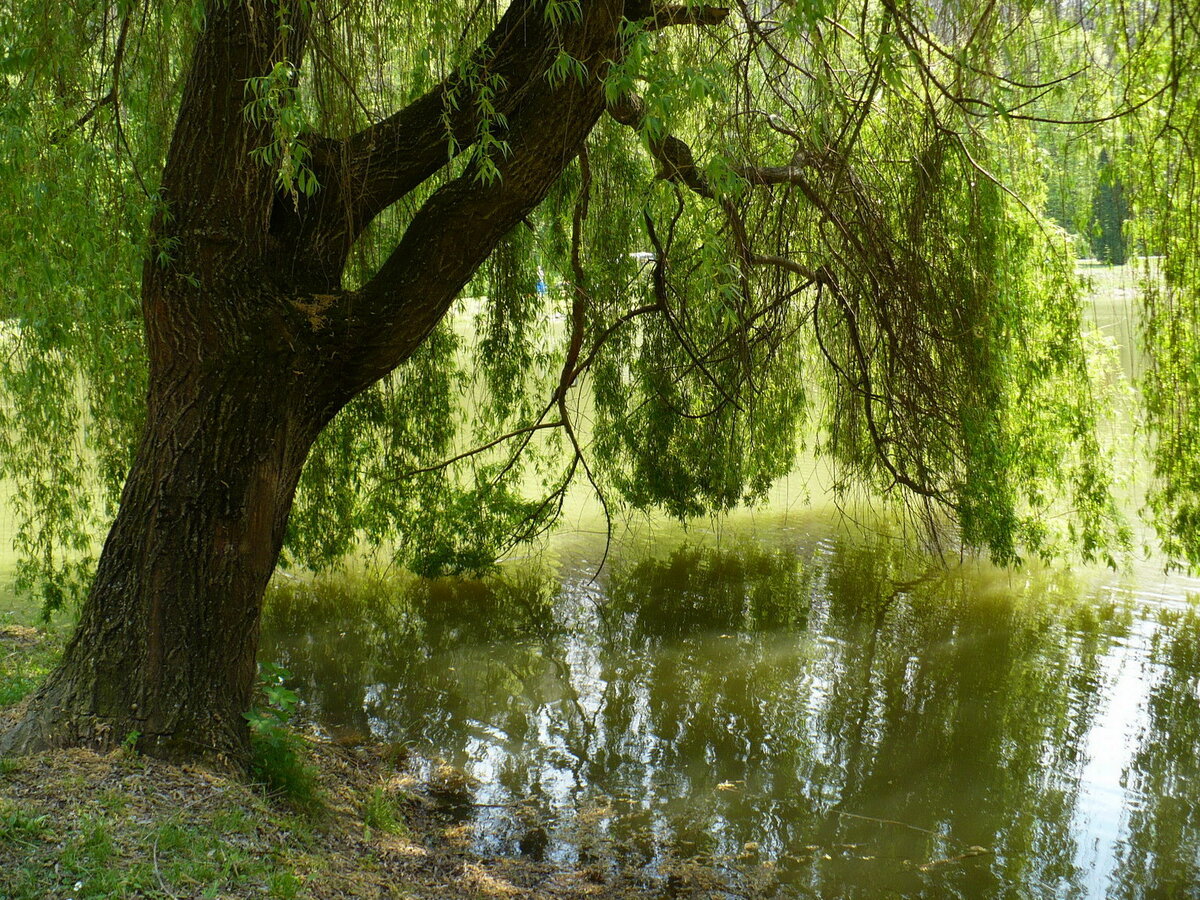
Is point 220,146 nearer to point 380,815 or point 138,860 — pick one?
point 138,860

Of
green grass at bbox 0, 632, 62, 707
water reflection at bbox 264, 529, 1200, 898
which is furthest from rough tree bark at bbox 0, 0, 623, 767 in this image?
water reflection at bbox 264, 529, 1200, 898

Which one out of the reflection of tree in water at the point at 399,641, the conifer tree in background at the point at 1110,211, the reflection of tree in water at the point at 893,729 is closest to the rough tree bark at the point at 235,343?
the reflection of tree in water at the point at 399,641

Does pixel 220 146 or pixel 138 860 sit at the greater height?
pixel 220 146

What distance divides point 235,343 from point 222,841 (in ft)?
5.30

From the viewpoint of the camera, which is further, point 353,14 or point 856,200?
point 856,200

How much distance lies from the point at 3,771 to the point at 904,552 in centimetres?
674

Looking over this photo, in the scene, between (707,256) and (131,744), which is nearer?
(707,256)

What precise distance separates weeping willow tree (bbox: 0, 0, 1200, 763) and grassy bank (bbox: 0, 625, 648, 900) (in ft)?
0.75

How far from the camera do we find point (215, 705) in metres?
3.52

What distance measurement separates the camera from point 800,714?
540 centimetres

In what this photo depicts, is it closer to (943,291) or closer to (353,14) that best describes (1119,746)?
(943,291)

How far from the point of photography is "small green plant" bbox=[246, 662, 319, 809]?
366 cm

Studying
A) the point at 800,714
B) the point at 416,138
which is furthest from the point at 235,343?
the point at 800,714

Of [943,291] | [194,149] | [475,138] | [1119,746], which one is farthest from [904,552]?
[194,149]
